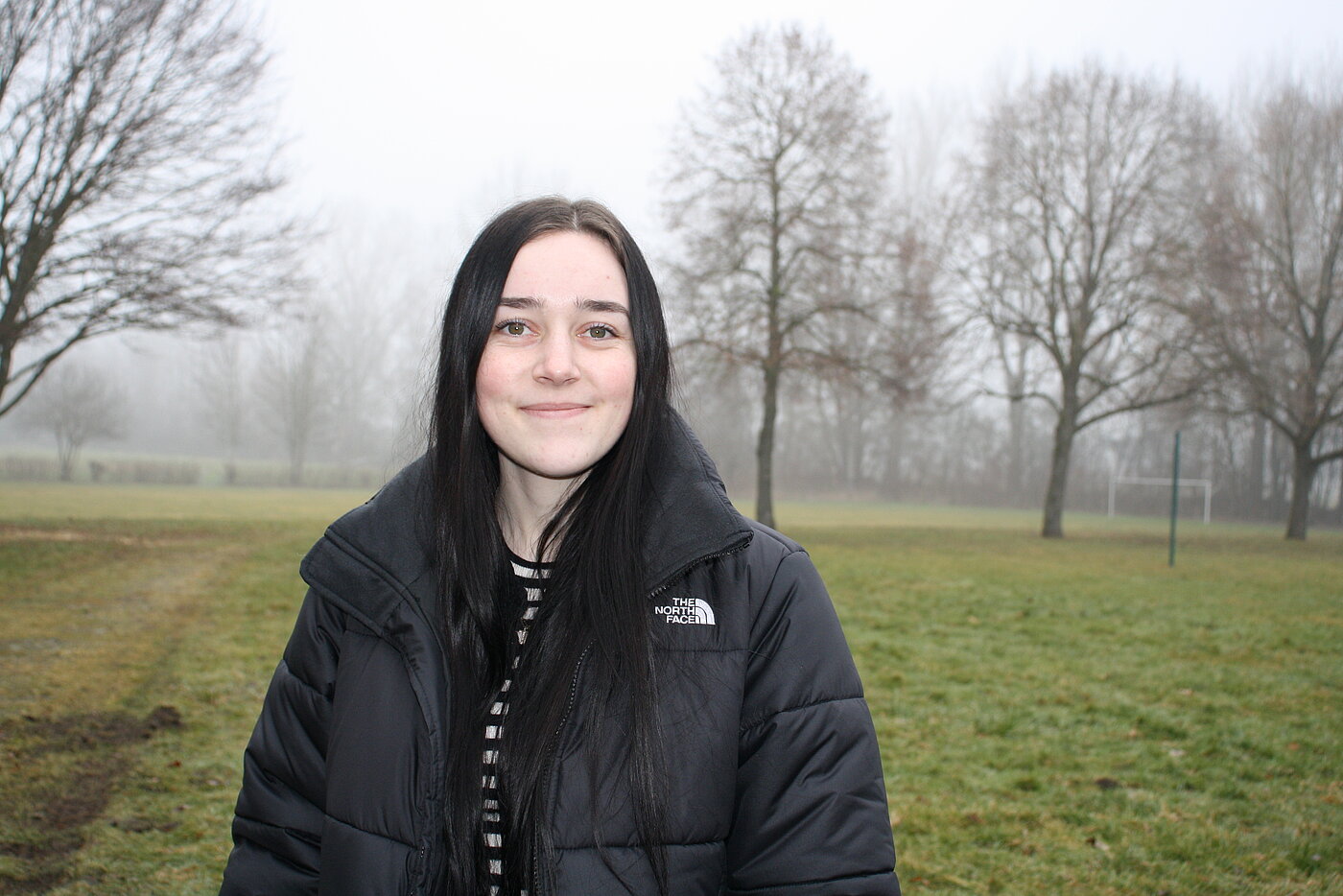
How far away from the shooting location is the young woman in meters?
1.60

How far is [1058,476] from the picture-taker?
26.8 meters

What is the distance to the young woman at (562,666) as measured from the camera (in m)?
1.60

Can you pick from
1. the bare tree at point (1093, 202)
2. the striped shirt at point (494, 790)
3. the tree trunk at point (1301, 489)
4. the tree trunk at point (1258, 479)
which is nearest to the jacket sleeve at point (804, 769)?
the striped shirt at point (494, 790)

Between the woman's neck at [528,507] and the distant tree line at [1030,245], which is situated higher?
the distant tree line at [1030,245]

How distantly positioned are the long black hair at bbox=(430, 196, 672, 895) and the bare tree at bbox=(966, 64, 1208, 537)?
25.1 meters

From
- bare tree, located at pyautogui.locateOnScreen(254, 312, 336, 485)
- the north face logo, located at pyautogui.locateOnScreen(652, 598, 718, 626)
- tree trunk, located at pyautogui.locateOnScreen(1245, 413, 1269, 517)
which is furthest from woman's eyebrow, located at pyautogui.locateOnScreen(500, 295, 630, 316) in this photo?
bare tree, located at pyautogui.locateOnScreen(254, 312, 336, 485)

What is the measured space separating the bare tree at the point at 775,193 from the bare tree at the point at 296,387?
40.6 metres

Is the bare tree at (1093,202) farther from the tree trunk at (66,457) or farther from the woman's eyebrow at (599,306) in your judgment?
the tree trunk at (66,457)

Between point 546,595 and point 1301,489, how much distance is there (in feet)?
104

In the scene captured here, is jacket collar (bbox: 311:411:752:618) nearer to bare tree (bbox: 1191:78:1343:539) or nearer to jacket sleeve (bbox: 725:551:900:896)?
jacket sleeve (bbox: 725:551:900:896)

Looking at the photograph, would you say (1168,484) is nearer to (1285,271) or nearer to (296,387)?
(1285,271)

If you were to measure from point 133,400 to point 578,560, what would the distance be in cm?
8419

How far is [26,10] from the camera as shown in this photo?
14.0 meters

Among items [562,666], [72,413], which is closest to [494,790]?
[562,666]
